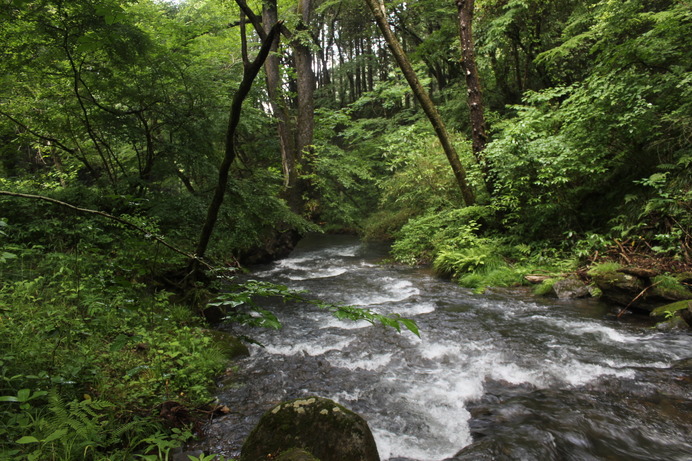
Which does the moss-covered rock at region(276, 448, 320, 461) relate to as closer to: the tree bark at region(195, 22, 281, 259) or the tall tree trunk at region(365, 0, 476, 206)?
the tree bark at region(195, 22, 281, 259)

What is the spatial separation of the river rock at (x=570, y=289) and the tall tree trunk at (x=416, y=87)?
362cm

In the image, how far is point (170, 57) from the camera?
605cm

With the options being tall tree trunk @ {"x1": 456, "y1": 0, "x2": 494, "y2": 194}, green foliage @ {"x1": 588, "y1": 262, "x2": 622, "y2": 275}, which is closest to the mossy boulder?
green foliage @ {"x1": 588, "y1": 262, "x2": 622, "y2": 275}

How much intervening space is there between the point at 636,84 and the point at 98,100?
9.52m

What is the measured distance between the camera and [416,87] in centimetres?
910

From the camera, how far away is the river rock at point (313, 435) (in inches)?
104

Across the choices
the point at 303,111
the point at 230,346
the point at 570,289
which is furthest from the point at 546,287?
the point at 303,111

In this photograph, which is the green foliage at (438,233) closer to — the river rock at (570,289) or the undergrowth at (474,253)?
the undergrowth at (474,253)

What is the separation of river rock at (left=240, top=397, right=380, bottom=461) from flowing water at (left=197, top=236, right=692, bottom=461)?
19.0 inches

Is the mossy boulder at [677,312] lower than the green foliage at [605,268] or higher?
lower

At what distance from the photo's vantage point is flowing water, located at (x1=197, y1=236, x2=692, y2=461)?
3.09m

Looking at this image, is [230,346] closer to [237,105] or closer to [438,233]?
[237,105]

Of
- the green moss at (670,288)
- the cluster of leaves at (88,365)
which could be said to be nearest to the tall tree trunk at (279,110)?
the cluster of leaves at (88,365)

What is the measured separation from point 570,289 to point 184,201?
276 inches
